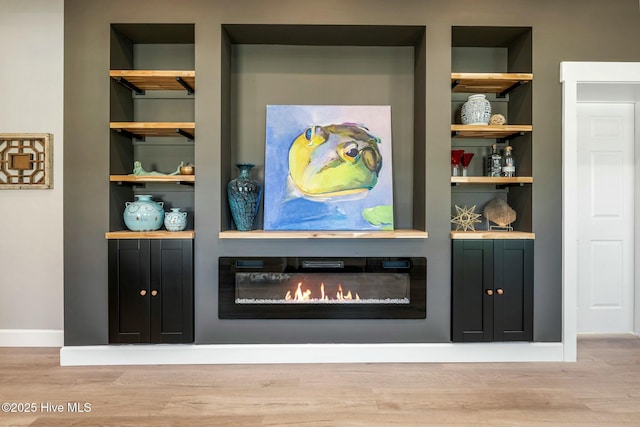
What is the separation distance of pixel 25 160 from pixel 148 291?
1.62m

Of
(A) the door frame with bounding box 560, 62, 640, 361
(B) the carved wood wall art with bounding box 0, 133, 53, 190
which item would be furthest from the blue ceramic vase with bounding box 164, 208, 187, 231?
(A) the door frame with bounding box 560, 62, 640, 361

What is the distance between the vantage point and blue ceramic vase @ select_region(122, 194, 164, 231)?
9.43 feet

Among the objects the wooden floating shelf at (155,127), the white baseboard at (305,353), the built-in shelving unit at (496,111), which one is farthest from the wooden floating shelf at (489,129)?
the wooden floating shelf at (155,127)

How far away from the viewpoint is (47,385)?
255 cm

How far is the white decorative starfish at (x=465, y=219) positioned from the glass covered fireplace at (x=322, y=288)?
1.53 ft

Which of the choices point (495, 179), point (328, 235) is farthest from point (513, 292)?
point (328, 235)

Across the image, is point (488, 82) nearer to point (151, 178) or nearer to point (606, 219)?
point (606, 219)

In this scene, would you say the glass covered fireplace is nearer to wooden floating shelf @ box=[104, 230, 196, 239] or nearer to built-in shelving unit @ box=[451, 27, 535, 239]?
wooden floating shelf @ box=[104, 230, 196, 239]

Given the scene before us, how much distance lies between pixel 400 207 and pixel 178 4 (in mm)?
2246

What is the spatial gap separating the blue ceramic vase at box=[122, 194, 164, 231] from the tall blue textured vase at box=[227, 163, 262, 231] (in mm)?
557

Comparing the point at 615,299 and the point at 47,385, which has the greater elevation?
the point at 615,299

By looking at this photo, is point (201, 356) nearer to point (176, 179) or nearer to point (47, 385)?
point (47, 385)

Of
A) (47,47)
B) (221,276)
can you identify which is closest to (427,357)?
(221,276)

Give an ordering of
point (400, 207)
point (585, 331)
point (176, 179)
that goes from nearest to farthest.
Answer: point (176, 179), point (400, 207), point (585, 331)
